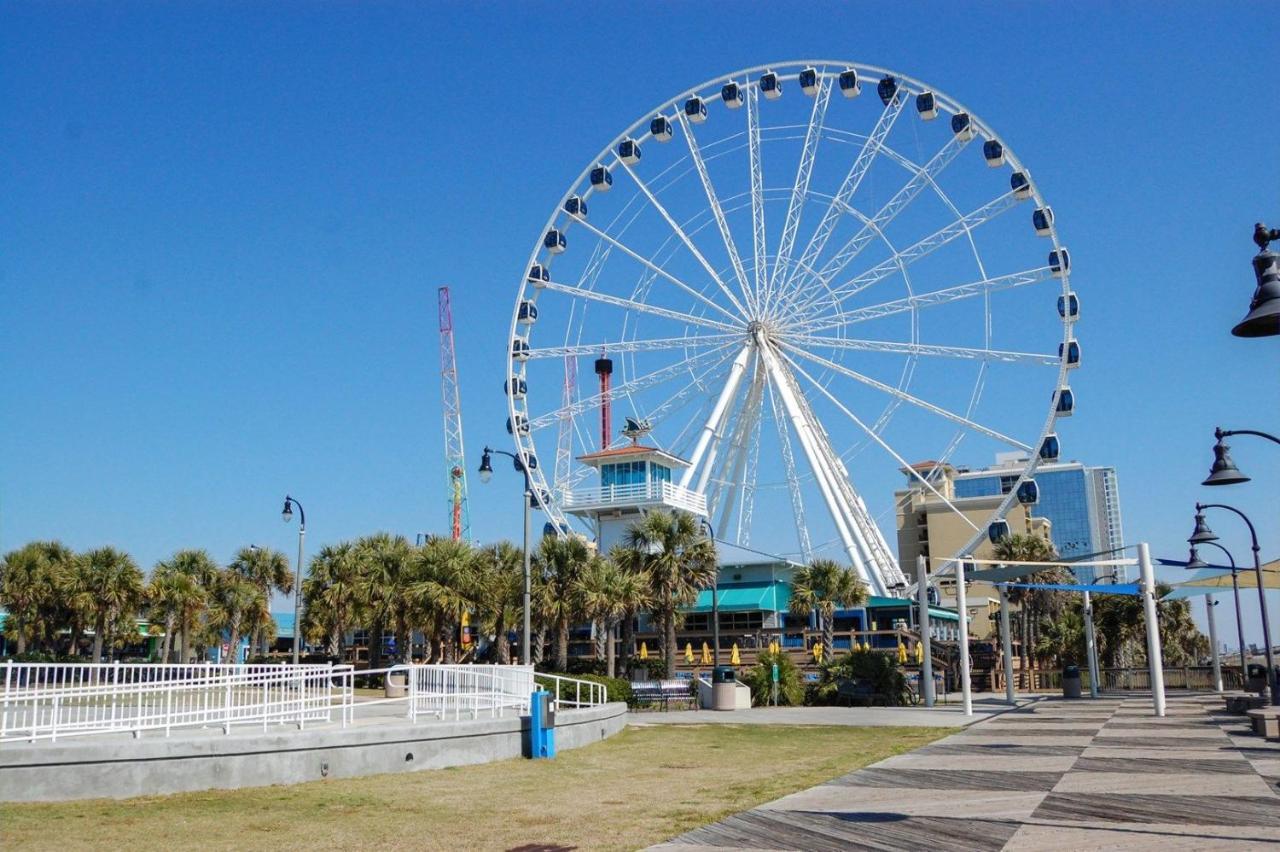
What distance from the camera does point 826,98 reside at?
46.6 meters

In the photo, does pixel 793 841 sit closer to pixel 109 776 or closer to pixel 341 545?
pixel 109 776

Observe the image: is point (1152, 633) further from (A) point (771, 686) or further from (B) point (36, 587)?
(B) point (36, 587)

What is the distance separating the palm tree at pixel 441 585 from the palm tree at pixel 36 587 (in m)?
21.0

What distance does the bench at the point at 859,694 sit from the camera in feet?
125

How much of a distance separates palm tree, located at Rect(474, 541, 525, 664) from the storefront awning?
15.7 m

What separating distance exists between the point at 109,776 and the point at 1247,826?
40.4 ft

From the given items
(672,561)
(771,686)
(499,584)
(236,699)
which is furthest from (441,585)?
(236,699)

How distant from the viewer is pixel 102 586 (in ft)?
184

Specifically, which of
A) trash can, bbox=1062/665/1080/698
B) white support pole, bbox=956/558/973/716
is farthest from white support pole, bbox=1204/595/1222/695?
white support pole, bbox=956/558/973/716

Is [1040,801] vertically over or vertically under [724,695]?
over

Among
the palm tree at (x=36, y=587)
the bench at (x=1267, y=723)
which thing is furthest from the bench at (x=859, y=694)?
the palm tree at (x=36, y=587)

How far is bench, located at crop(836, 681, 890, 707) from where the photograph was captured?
38188mm

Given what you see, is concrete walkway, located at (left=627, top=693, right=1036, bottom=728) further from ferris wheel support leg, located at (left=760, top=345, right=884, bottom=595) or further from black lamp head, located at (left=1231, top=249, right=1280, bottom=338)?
black lamp head, located at (left=1231, top=249, right=1280, bottom=338)

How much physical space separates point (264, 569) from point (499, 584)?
78.2ft
